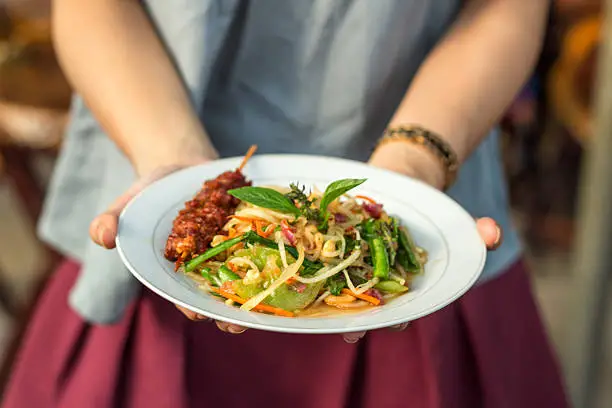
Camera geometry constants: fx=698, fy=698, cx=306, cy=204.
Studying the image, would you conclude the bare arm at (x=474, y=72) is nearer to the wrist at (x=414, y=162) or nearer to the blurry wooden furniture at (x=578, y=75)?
the wrist at (x=414, y=162)

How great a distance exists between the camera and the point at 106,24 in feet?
3.66

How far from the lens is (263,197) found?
2.97 feet

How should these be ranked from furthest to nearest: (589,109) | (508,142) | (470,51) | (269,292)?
(508,142), (589,109), (470,51), (269,292)

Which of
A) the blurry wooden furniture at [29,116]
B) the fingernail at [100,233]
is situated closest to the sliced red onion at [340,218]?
the fingernail at [100,233]

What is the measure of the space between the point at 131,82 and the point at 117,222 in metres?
0.34

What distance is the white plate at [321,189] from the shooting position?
0.74m

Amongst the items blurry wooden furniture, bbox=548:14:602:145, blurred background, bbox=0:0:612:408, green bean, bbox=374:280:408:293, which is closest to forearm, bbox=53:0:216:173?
green bean, bbox=374:280:408:293

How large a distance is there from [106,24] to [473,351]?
0.82 m

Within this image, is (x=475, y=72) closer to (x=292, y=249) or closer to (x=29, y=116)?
(x=292, y=249)

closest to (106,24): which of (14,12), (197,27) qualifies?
(197,27)

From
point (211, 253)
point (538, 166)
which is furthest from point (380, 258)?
point (538, 166)

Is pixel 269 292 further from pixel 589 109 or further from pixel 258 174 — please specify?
pixel 589 109

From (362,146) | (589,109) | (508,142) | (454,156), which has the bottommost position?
(508,142)

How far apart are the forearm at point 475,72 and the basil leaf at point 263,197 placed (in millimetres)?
280
